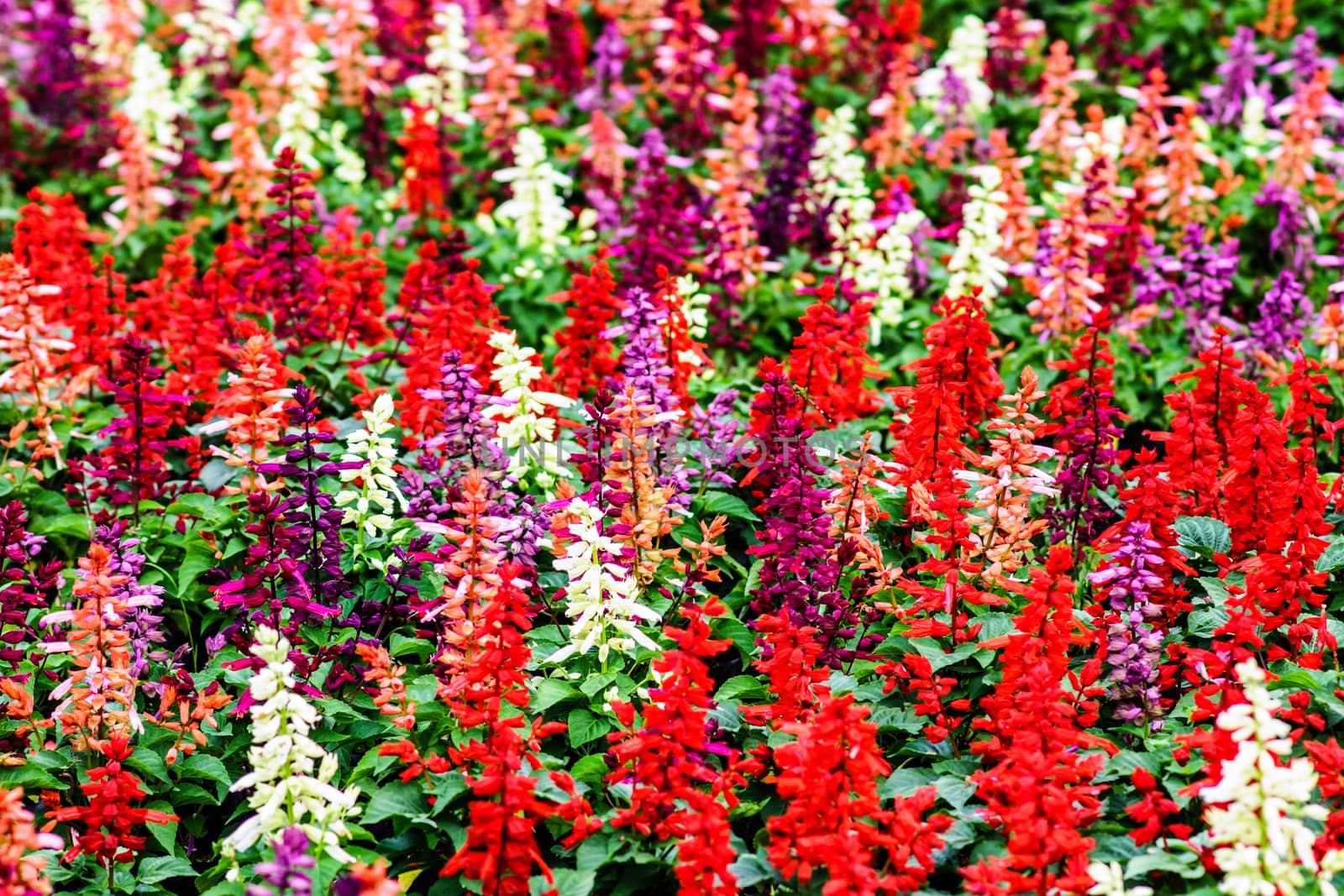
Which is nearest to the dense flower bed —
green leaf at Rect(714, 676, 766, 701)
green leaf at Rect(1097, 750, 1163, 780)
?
green leaf at Rect(1097, 750, 1163, 780)

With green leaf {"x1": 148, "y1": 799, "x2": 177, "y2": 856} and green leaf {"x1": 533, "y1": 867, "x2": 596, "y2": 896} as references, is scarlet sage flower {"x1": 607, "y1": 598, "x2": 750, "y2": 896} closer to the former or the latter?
green leaf {"x1": 533, "y1": 867, "x2": 596, "y2": 896}

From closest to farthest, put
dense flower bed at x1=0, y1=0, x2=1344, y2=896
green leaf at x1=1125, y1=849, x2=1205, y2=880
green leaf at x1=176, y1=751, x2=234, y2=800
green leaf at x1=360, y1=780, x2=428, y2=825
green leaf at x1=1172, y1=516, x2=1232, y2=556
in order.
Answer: green leaf at x1=1125, y1=849, x2=1205, y2=880 → dense flower bed at x1=0, y1=0, x2=1344, y2=896 → green leaf at x1=360, y1=780, x2=428, y2=825 → green leaf at x1=176, y1=751, x2=234, y2=800 → green leaf at x1=1172, y1=516, x2=1232, y2=556

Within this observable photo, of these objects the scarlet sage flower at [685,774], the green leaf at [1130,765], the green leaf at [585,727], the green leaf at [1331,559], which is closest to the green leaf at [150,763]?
the green leaf at [585,727]

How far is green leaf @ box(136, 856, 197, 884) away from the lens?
4508 mm

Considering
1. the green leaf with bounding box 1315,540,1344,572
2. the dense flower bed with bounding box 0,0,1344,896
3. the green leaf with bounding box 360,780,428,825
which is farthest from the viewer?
the green leaf with bounding box 1315,540,1344,572

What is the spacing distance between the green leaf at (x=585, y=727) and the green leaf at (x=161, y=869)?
50.7 inches

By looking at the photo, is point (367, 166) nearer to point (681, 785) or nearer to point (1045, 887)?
point (681, 785)

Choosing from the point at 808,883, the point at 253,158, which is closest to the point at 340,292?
the point at 253,158

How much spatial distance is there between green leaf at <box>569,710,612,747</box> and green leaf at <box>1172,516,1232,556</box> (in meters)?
2.35

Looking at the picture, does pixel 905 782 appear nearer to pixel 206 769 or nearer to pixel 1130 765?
pixel 1130 765

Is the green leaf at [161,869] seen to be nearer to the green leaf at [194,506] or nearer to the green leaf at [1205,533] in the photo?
the green leaf at [194,506]

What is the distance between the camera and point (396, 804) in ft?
14.6

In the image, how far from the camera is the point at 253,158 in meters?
8.75

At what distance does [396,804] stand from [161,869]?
32.3 inches
